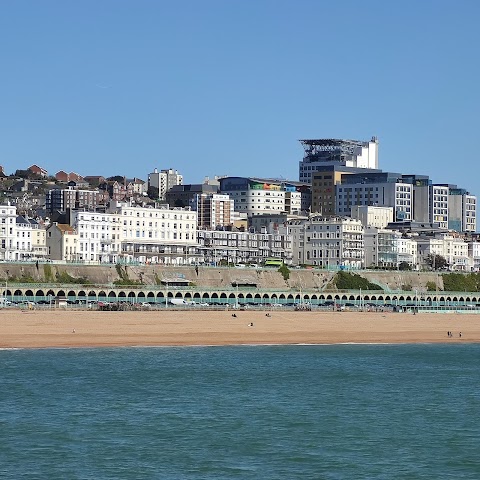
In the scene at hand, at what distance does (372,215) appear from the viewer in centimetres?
14350

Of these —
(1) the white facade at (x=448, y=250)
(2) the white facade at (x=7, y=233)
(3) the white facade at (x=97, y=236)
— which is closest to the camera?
(2) the white facade at (x=7, y=233)

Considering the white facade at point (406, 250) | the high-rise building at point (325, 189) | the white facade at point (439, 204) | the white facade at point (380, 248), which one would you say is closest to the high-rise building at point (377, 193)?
the high-rise building at point (325, 189)

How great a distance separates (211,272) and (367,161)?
287 ft

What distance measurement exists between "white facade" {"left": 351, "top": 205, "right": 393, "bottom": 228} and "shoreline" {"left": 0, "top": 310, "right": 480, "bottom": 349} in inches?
2676

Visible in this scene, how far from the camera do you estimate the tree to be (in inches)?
5113

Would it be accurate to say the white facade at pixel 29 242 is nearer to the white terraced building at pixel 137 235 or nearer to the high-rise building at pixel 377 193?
the white terraced building at pixel 137 235

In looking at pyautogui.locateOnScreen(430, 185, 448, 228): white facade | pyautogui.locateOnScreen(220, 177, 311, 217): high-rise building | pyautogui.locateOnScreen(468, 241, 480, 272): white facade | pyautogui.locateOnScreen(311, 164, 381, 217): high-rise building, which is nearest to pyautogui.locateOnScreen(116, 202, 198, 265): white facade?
pyautogui.locateOnScreen(220, 177, 311, 217): high-rise building

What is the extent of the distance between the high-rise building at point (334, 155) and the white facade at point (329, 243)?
49463 mm

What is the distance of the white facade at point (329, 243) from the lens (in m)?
121

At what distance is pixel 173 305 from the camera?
75.2 metres

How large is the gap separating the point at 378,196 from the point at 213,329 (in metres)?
98.8

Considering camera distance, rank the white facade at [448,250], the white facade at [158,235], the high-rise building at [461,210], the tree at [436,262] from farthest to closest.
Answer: the high-rise building at [461,210], the white facade at [448,250], the tree at [436,262], the white facade at [158,235]

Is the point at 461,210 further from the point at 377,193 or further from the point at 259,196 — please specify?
the point at 259,196

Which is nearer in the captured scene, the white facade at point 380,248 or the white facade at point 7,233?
the white facade at point 7,233
